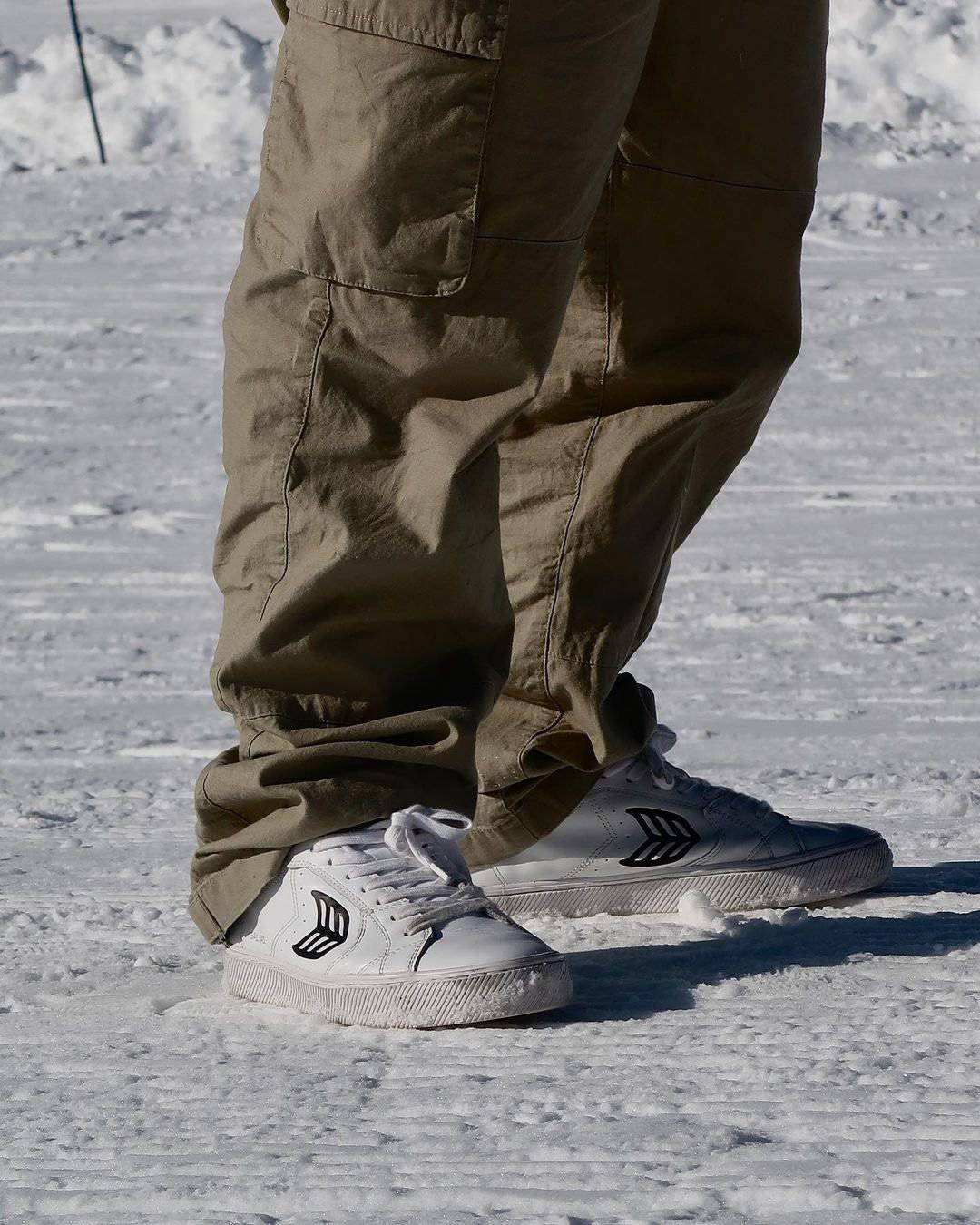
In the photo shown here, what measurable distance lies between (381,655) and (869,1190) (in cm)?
51

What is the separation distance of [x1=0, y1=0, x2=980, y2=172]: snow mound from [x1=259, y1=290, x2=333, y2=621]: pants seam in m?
4.68

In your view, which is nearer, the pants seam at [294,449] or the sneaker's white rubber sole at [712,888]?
the pants seam at [294,449]

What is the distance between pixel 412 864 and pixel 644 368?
0.50m

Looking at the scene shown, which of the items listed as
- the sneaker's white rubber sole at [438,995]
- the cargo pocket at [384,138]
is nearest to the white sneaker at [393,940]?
the sneaker's white rubber sole at [438,995]

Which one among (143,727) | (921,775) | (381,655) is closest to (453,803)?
(381,655)

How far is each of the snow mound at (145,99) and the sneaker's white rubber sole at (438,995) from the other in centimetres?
482

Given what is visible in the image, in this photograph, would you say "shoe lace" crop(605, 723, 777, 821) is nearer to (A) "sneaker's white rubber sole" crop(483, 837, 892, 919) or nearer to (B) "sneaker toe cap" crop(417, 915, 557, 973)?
(A) "sneaker's white rubber sole" crop(483, 837, 892, 919)

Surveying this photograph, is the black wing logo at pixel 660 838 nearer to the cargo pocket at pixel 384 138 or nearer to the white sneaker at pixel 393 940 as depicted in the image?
the white sneaker at pixel 393 940

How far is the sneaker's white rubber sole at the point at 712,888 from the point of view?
148 cm

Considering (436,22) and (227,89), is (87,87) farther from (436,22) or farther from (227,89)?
(436,22)

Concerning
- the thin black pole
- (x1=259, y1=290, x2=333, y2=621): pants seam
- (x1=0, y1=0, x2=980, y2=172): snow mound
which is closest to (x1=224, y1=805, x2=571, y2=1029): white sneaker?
(x1=259, y1=290, x2=333, y2=621): pants seam

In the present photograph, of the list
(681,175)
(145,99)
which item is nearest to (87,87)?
(145,99)

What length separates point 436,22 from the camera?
3.59ft

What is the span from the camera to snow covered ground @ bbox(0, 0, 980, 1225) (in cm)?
90
